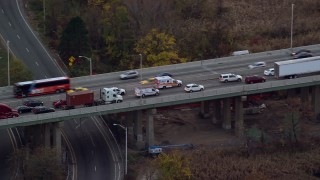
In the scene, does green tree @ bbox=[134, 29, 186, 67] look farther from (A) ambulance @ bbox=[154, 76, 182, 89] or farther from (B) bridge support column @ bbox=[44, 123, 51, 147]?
(B) bridge support column @ bbox=[44, 123, 51, 147]

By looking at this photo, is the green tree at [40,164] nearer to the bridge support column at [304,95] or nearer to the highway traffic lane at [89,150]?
the highway traffic lane at [89,150]

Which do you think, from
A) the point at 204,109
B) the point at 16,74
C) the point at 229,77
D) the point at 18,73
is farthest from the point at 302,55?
the point at 16,74

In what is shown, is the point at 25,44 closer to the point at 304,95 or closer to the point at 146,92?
the point at 146,92

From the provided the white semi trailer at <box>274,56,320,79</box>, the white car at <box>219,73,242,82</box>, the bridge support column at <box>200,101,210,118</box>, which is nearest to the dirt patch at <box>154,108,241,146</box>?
the bridge support column at <box>200,101,210,118</box>

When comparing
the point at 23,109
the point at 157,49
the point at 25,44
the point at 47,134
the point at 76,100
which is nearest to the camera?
the point at 23,109

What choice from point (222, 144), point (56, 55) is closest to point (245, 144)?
point (222, 144)
